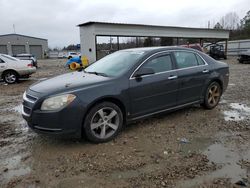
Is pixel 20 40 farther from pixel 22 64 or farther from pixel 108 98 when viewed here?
pixel 108 98

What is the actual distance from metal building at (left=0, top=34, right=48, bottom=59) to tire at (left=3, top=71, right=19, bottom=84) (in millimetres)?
44816

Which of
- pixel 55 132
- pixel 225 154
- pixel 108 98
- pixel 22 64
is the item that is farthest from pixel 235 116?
pixel 22 64

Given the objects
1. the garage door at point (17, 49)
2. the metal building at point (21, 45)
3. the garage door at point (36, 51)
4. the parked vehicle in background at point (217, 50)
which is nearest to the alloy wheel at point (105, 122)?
the parked vehicle in background at point (217, 50)

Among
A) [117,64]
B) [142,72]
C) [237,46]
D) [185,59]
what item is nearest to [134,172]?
[142,72]

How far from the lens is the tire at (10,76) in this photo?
10.8 meters

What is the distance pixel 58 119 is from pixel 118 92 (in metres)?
1.08

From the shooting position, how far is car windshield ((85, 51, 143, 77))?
13.6 ft

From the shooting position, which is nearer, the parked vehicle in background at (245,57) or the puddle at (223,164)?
the puddle at (223,164)

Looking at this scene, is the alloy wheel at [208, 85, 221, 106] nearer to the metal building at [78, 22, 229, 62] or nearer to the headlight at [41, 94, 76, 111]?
the headlight at [41, 94, 76, 111]

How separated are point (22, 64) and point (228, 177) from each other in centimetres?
1069

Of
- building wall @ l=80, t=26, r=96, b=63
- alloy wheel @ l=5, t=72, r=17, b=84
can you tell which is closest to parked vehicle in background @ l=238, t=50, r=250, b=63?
building wall @ l=80, t=26, r=96, b=63

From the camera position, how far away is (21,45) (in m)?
54.5

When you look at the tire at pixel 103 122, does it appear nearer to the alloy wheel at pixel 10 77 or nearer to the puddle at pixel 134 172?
the puddle at pixel 134 172

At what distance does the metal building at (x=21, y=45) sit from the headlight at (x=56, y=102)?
2109 inches
